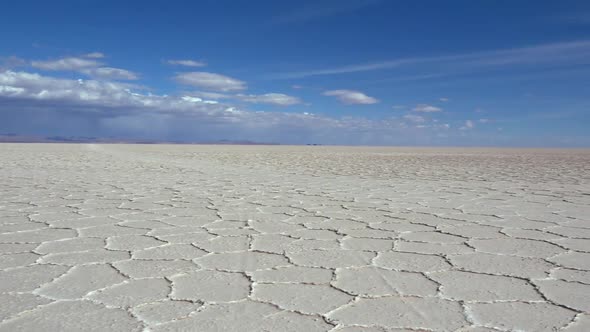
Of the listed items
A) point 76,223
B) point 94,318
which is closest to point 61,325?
point 94,318

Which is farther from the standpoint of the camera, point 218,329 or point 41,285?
point 41,285

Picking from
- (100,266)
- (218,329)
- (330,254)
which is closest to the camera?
(218,329)

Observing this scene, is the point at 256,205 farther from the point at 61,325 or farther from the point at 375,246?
the point at 61,325

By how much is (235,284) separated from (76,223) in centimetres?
159

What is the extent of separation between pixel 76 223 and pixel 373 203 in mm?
2172

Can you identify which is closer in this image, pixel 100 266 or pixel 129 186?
pixel 100 266

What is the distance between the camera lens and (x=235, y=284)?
5.63 ft

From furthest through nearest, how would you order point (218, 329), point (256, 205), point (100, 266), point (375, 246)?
1. point (256, 205)
2. point (375, 246)
3. point (100, 266)
4. point (218, 329)

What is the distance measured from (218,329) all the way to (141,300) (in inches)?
13.9

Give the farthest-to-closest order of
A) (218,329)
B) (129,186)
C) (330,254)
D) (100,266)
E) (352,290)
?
1. (129,186)
2. (330,254)
3. (100,266)
4. (352,290)
5. (218,329)

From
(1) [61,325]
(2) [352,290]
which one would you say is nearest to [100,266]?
(1) [61,325]

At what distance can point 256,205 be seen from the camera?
147 inches

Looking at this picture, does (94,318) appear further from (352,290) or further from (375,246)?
(375,246)

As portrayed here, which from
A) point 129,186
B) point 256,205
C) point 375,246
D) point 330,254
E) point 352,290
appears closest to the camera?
point 352,290
